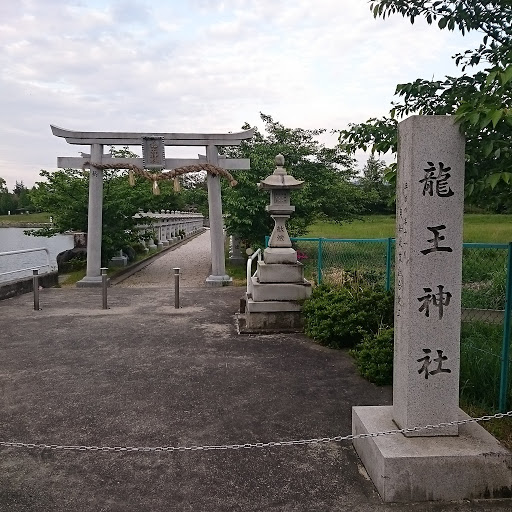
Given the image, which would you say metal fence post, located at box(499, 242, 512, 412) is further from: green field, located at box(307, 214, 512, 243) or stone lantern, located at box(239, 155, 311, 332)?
green field, located at box(307, 214, 512, 243)

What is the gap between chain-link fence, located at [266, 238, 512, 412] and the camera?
4.65m

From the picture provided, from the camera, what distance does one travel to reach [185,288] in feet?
41.4

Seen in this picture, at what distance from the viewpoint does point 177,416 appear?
15.1ft

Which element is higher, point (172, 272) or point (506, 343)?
point (506, 343)

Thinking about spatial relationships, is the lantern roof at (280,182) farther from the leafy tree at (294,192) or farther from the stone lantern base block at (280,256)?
the leafy tree at (294,192)

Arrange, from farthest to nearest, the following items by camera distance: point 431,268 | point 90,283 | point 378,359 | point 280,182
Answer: point 90,283 < point 280,182 < point 378,359 < point 431,268

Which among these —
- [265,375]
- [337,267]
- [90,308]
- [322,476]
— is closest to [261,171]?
[337,267]

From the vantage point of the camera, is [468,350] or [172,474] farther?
[468,350]

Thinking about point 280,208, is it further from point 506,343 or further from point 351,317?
point 506,343

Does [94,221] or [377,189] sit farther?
[377,189]

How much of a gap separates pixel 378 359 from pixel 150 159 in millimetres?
9087

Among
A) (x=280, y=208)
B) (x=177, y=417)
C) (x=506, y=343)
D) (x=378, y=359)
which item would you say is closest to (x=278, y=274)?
(x=280, y=208)

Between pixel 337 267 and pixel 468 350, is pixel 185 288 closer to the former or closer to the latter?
pixel 337 267

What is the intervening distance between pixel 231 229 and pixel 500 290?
825cm
